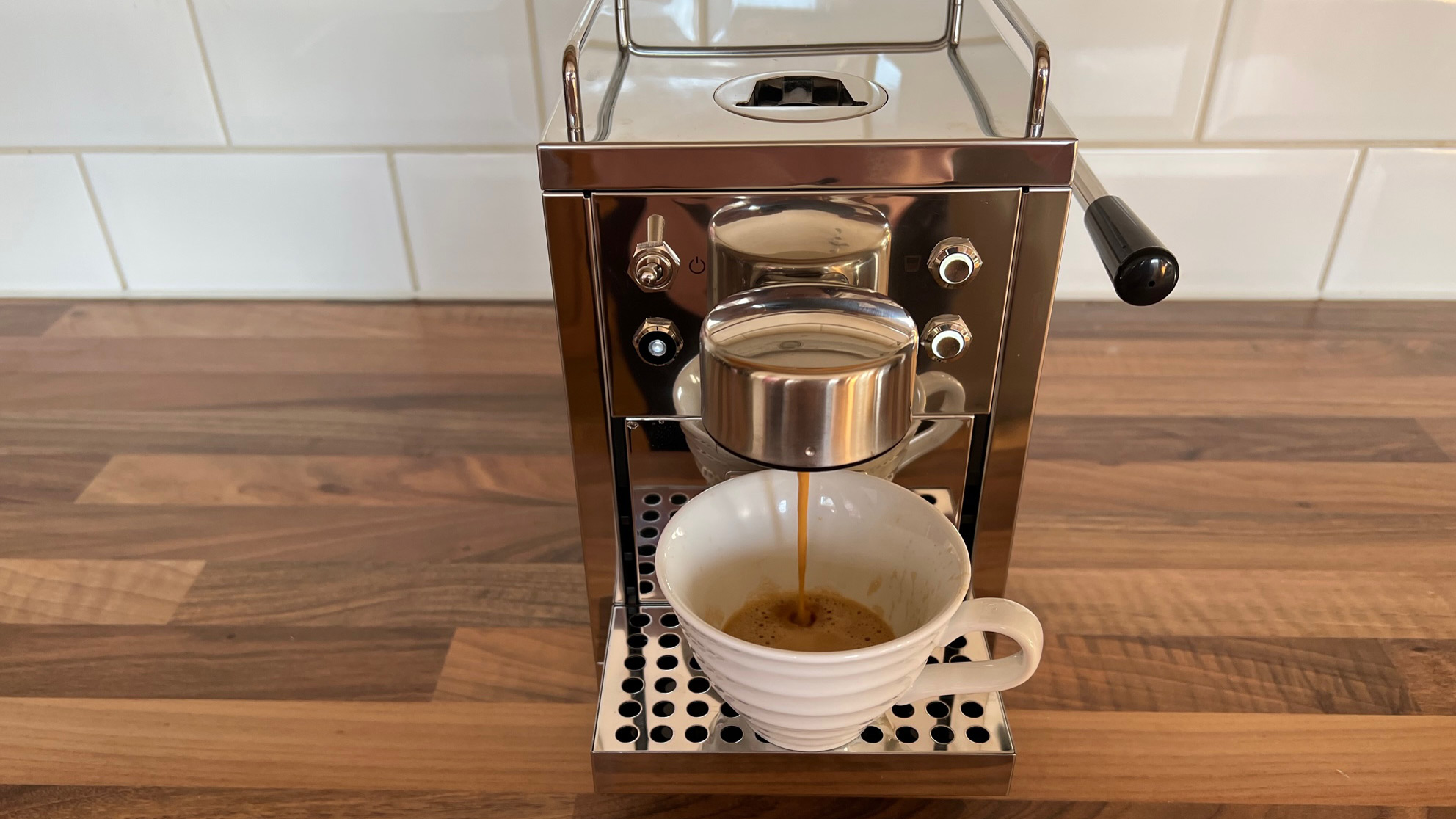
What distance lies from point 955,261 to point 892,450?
0.06 meters

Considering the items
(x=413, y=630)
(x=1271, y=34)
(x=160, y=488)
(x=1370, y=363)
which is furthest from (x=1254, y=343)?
(x=160, y=488)

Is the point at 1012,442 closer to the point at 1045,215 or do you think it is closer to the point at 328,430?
the point at 1045,215

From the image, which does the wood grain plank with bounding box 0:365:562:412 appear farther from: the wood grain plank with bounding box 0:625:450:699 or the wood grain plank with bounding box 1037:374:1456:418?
the wood grain plank with bounding box 1037:374:1456:418

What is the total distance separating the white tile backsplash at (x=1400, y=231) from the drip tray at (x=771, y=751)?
0.50 m

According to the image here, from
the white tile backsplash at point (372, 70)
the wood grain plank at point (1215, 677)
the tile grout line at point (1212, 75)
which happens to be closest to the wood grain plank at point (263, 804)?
the wood grain plank at point (1215, 677)

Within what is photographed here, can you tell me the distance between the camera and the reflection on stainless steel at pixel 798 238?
319 millimetres

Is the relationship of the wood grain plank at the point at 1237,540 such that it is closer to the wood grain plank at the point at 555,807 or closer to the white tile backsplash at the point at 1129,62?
the wood grain plank at the point at 555,807

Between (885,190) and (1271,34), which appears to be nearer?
(885,190)

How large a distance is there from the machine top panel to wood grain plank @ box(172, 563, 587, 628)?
232mm

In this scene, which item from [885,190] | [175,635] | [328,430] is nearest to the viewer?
[885,190]

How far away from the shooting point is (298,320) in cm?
72

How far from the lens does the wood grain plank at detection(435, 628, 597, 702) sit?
431 millimetres

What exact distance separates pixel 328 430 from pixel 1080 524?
428mm

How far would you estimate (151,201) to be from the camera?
0.71 meters
